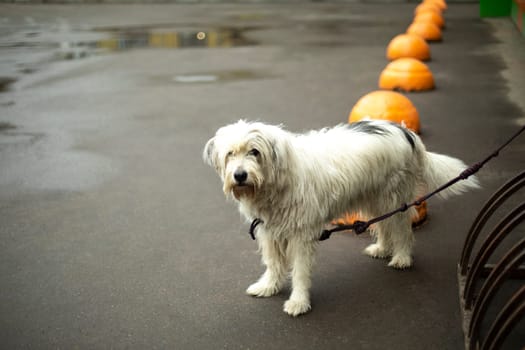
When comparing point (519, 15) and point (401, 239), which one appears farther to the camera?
point (519, 15)

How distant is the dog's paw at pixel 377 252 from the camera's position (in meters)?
5.58

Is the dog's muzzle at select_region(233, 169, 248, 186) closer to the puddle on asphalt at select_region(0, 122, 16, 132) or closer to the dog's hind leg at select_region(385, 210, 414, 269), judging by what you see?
the dog's hind leg at select_region(385, 210, 414, 269)

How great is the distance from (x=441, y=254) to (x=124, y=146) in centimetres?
545

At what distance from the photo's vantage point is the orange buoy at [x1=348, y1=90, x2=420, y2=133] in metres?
7.68

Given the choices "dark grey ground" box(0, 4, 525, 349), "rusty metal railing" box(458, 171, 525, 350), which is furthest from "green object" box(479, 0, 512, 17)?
"rusty metal railing" box(458, 171, 525, 350)

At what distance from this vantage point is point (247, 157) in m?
4.27

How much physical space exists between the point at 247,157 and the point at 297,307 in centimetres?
139

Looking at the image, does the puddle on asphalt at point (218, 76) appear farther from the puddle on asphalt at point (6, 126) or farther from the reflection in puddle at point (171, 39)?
the puddle on asphalt at point (6, 126)

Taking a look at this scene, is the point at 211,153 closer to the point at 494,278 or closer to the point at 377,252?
the point at 377,252

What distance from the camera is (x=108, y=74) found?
14078mm

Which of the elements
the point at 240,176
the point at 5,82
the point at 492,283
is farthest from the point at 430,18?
the point at 492,283

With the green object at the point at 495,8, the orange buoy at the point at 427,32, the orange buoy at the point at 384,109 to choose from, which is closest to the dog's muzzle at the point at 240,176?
the orange buoy at the point at 384,109

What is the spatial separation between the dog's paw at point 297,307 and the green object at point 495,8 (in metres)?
19.5

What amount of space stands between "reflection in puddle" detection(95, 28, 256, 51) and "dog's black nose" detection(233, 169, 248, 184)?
44.7ft
